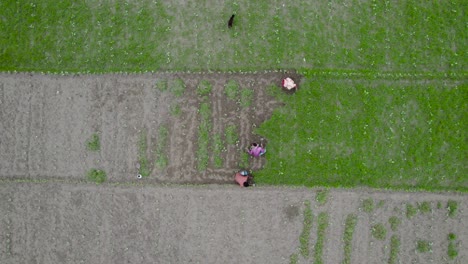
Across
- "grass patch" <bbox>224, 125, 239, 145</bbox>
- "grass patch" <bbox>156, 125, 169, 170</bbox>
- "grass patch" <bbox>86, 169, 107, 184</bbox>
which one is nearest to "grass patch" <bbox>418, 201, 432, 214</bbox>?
"grass patch" <bbox>224, 125, 239, 145</bbox>

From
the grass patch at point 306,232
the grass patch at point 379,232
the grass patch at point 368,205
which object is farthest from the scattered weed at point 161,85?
the grass patch at point 379,232

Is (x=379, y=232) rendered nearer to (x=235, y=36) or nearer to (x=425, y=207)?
(x=425, y=207)

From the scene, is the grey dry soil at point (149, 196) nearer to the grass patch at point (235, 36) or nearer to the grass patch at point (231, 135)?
the grass patch at point (231, 135)

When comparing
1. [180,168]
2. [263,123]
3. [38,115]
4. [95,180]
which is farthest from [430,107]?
[38,115]

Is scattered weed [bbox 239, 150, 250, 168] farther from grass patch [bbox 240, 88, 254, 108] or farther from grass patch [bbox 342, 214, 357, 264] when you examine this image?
grass patch [bbox 342, 214, 357, 264]

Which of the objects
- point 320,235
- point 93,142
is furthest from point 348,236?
point 93,142
